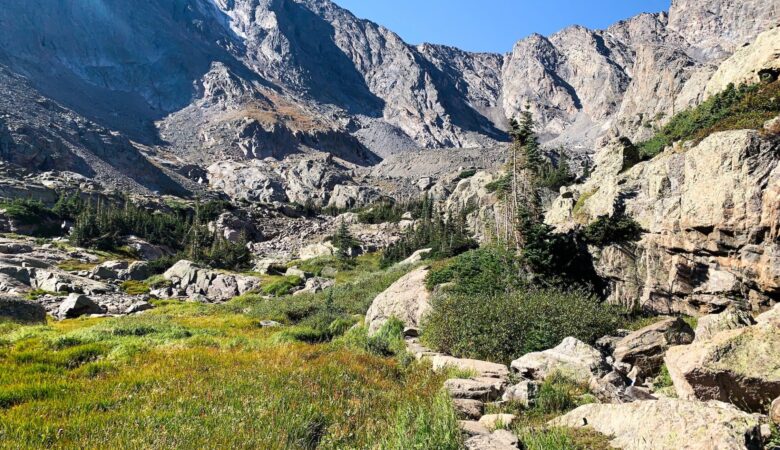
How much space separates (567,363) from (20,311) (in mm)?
28165

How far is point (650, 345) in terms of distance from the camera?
449 inches

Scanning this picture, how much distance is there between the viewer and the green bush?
12.7m

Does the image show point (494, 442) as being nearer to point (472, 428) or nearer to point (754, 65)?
point (472, 428)

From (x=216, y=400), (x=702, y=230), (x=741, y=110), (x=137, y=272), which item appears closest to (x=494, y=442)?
(x=216, y=400)

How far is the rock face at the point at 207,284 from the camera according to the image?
48.7 m

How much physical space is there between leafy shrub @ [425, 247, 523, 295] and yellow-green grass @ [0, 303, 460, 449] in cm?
857

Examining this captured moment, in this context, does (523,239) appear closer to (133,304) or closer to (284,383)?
(284,383)

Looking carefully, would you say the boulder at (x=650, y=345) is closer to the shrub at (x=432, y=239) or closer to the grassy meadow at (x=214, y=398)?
the grassy meadow at (x=214, y=398)

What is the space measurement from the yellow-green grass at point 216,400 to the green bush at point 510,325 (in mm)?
2348

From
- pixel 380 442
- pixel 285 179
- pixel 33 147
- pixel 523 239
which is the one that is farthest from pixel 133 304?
pixel 285 179

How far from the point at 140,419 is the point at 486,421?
16.8 feet

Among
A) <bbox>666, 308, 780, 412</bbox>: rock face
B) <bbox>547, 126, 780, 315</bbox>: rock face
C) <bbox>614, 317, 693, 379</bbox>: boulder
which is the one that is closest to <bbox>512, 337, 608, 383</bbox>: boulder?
<bbox>666, 308, 780, 412</bbox>: rock face

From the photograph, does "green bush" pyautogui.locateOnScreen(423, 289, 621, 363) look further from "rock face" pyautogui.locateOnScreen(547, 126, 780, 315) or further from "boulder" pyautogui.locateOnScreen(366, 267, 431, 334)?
"rock face" pyautogui.locateOnScreen(547, 126, 780, 315)

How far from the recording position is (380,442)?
571 centimetres
